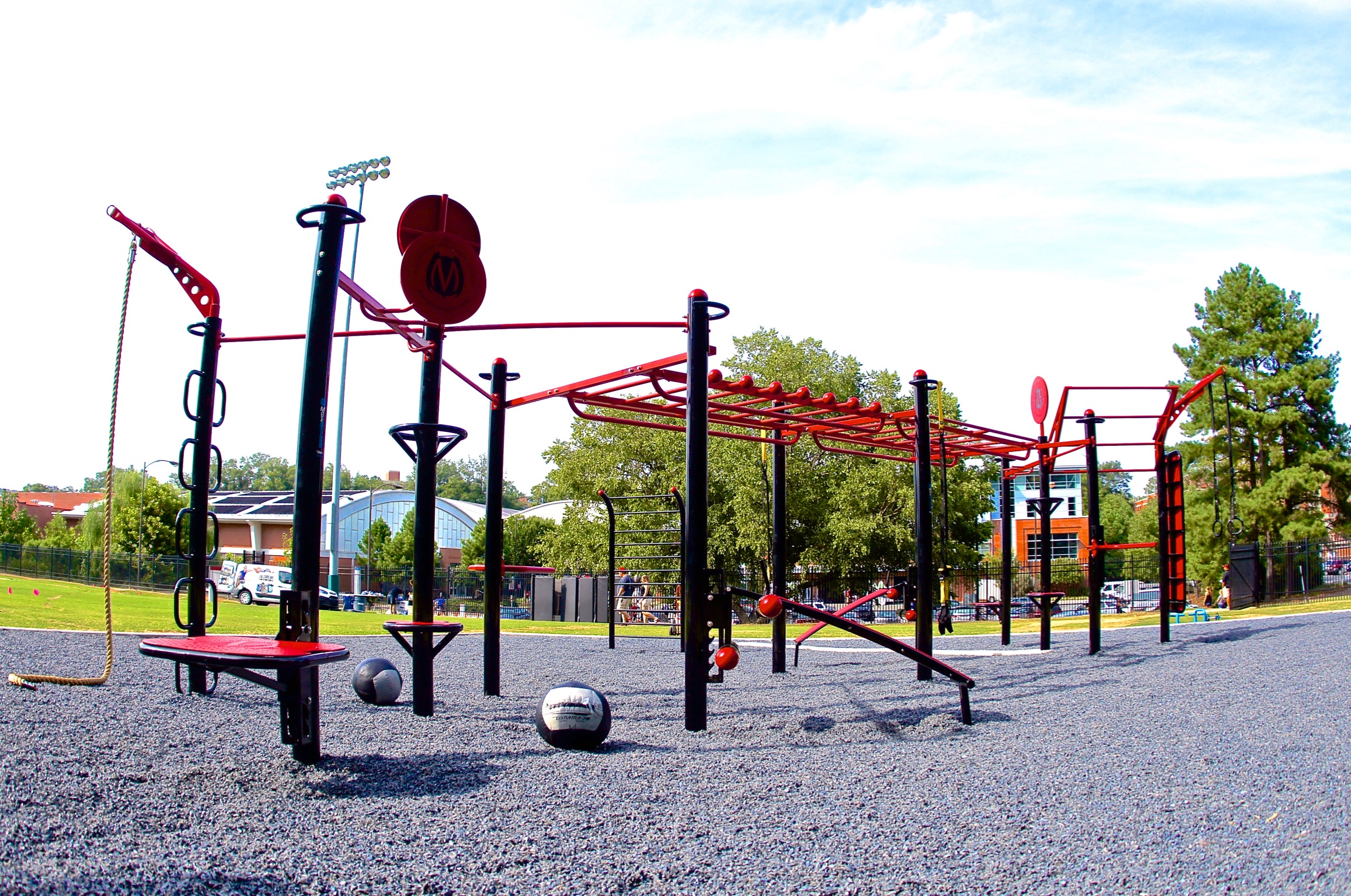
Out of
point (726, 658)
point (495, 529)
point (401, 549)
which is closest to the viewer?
point (726, 658)

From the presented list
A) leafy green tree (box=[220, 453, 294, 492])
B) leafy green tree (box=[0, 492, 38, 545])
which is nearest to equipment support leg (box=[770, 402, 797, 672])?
leafy green tree (box=[0, 492, 38, 545])

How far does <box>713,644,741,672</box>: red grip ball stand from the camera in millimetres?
6383

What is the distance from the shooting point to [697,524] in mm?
6246

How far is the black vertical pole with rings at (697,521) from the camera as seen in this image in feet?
20.3


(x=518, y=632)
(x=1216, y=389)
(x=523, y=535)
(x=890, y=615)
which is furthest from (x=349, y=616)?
(x=523, y=535)

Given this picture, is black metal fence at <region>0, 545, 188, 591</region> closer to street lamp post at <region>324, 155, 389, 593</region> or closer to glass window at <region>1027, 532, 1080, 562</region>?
street lamp post at <region>324, 155, 389, 593</region>

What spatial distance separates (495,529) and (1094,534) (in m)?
7.70

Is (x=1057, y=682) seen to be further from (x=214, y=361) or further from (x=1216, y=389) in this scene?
(x=1216, y=389)

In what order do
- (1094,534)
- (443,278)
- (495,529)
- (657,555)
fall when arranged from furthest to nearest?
(657,555) → (1094,534) → (495,529) → (443,278)

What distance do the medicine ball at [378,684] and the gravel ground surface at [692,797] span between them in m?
0.24

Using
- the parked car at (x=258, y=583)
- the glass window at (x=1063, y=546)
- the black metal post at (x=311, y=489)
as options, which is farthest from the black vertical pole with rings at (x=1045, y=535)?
the glass window at (x=1063, y=546)

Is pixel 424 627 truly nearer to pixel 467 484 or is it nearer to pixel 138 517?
pixel 138 517

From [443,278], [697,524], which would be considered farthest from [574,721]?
[443,278]

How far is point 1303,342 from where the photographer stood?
31281 millimetres
